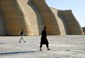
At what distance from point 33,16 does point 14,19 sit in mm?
9018

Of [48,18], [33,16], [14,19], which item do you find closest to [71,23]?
[48,18]

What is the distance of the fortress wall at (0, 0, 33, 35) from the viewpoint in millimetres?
30703

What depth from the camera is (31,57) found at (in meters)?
5.59

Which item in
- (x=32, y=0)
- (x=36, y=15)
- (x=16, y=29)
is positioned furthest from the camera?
(x=32, y=0)

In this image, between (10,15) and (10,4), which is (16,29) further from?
(10,4)

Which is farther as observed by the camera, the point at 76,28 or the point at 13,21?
the point at 76,28

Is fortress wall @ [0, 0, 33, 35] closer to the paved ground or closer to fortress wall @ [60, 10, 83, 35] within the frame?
the paved ground

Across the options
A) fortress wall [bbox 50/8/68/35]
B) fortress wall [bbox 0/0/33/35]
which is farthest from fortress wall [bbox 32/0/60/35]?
fortress wall [bbox 0/0/33/35]

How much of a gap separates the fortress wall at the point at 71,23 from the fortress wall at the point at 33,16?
Answer: 1422cm

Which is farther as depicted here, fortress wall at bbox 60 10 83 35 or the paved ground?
fortress wall at bbox 60 10 83 35

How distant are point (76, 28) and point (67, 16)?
5786 mm

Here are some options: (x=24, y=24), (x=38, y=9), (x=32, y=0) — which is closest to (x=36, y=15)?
(x=38, y=9)

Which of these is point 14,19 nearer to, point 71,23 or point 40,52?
point 40,52

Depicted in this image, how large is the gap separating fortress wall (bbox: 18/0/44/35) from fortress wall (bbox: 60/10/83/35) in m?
14.2
